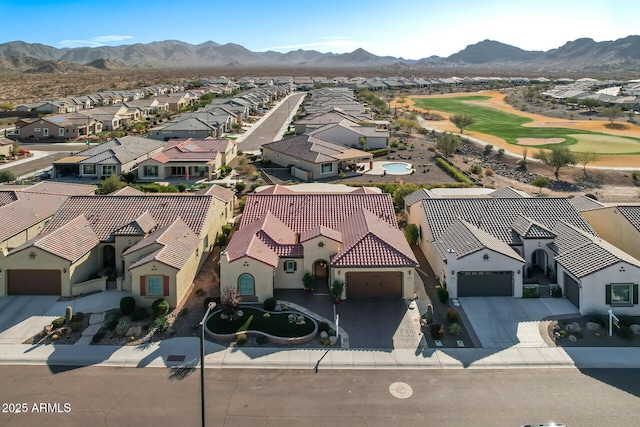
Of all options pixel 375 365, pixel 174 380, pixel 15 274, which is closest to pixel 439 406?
pixel 375 365

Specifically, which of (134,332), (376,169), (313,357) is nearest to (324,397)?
(313,357)

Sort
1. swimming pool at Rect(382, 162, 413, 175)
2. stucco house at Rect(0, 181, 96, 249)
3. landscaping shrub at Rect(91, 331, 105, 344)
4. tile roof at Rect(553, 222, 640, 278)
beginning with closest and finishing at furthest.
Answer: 1. landscaping shrub at Rect(91, 331, 105, 344)
2. tile roof at Rect(553, 222, 640, 278)
3. stucco house at Rect(0, 181, 96, 249)
4. swimming pool at Rect(382, 162, 413, 175)

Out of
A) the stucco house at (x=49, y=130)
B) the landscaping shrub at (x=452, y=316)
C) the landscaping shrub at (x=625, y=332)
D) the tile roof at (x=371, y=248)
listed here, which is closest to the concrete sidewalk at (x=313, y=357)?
the landscaping shrub at (x=625, y=332)

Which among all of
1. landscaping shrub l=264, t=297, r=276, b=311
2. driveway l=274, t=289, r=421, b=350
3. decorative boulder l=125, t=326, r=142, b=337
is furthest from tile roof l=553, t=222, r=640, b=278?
decorative boulder l=125, t=326, r=142, b=337

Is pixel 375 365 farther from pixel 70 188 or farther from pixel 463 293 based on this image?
pixel 70 188

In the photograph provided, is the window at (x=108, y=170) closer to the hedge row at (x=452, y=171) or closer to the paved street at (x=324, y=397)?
the paved street at (x=324, y=397)

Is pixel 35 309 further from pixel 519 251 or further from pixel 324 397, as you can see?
pixel 519 251

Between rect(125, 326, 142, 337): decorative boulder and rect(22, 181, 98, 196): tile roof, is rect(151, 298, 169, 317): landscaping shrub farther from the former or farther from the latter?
rect(22, 181, 98, 196): tile roof
